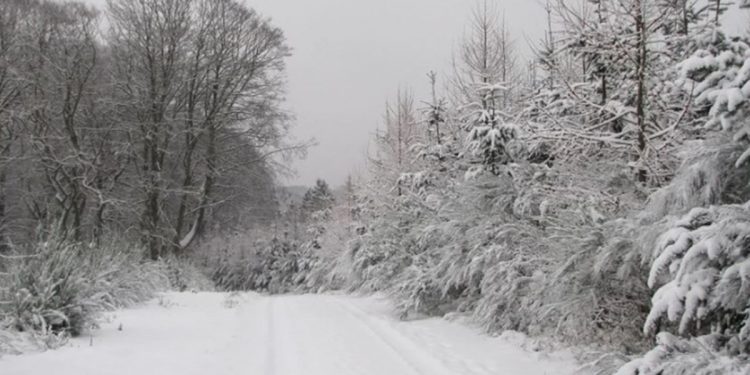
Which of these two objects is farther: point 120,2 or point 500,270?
point 120,2

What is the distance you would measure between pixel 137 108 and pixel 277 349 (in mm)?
15864

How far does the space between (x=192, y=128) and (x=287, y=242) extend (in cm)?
1721

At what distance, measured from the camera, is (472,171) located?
10125 millimetres

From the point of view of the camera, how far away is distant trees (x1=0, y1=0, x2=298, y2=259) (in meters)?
19.7

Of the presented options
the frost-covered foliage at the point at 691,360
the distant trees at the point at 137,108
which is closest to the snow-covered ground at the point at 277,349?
the frost-covered foliage at the point at 691,360

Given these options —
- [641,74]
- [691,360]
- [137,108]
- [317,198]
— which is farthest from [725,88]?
[317,198]

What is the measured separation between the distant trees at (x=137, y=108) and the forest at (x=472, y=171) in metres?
0.11

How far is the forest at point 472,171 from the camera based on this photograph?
4.34 meters

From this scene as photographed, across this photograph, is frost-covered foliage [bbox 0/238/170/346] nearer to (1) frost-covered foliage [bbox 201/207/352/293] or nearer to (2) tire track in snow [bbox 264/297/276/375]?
(2) tire track in snow [bbox 264/297/276/375]

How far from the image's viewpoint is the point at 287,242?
1467 inches

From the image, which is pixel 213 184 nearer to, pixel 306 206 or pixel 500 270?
pixel 500 270

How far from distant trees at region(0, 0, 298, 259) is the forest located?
106 mm

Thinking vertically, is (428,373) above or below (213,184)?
below

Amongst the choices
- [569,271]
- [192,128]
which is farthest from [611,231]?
[192,128]
